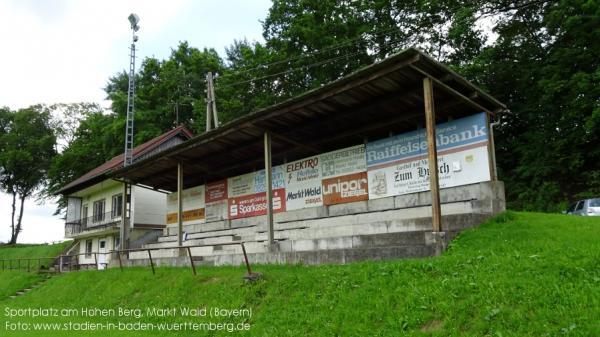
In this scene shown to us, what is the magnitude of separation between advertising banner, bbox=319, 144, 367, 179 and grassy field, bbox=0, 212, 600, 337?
457cm

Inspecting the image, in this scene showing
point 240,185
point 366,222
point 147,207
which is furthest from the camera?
point 147,207

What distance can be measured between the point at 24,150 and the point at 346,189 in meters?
46.8

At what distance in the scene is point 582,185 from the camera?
19.6 m

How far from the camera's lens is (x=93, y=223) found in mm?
29875

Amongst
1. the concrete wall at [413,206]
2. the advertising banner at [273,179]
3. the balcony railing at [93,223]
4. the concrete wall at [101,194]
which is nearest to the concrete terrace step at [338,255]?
the concrete wall at [413,206]

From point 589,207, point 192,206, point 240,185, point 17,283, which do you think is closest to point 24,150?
point 17,283

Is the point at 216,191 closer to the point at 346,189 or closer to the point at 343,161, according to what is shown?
the point at 343,161

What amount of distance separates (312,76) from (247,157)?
1297 centimetres

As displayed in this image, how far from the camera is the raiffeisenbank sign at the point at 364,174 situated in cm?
1141

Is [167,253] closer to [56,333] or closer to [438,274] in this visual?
[56,333]

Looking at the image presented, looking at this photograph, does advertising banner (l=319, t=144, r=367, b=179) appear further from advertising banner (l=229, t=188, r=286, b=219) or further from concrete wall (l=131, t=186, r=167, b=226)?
concrete wall (l=131, t=186, r=167, b=226)

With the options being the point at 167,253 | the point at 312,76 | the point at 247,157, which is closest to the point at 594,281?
the point at 247,157

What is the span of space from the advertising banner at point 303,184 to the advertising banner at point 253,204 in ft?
1.14

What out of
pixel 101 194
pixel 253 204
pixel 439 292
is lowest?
pixel 439 292
